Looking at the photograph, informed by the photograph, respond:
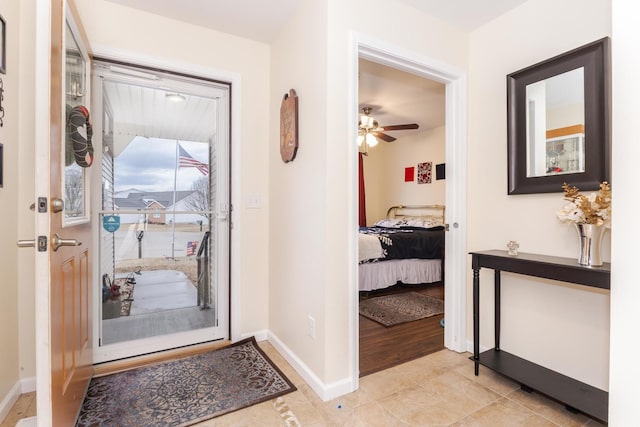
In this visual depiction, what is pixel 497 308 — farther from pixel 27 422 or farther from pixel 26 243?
pixel 27 422

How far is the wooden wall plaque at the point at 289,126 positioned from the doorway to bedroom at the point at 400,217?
668mm

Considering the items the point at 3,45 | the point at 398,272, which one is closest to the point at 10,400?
the point at 3,45

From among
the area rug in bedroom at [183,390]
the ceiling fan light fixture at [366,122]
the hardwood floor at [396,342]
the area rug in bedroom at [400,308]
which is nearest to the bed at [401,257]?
the area rug in bedroom at [400,308]

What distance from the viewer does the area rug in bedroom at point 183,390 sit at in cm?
166

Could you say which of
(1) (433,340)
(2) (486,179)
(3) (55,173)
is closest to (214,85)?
(3) (55,173)

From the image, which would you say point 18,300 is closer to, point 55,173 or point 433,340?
point 55,173

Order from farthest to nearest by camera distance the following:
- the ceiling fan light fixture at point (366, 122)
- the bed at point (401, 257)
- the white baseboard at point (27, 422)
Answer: the ceiling fan light fixture at point (366, 122)
the bed at point (401, 257)
the white baseboard at point (27, 422)

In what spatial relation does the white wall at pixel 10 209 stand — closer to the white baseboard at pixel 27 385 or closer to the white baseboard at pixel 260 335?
the white baseboard at pixel 27 385

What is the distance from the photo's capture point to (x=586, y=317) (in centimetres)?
178

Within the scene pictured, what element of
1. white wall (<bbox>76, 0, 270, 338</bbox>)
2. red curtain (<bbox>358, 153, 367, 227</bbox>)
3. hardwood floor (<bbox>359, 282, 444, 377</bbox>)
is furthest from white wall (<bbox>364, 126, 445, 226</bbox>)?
white wall (<bbox>76, 0, 270, 338</bbox>)

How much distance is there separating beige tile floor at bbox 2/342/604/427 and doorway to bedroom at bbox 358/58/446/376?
26cm

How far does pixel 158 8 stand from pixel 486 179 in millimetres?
2574

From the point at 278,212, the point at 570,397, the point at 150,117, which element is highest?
the point at 150,117

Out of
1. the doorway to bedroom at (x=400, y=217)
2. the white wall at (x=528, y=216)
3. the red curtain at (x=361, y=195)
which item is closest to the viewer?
the white wall at (x=528, y=216)
